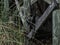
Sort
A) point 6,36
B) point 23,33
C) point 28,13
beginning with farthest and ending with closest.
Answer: point 28,13, point 23,33, point 6,36

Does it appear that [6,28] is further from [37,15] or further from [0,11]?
[37,15]

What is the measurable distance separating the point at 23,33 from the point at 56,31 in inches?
32.4

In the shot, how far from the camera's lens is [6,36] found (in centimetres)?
359

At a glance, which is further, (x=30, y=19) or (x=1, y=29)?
(x=30, y=19)

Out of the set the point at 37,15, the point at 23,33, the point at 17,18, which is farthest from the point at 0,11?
the point at 37,15

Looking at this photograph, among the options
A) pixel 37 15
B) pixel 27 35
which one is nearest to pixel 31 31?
pixel 27 35

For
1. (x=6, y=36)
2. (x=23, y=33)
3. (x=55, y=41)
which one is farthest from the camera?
(x=23, y=33)

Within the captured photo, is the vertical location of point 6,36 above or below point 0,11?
below

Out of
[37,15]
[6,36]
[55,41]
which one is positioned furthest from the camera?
[37,15]

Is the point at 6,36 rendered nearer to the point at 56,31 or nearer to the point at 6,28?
the point at 6,28

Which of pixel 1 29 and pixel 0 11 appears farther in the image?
pixel 0 11

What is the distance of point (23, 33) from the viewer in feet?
13.1

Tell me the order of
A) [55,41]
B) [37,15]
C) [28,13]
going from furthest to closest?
[37,15] → [28,13] → [55,41]

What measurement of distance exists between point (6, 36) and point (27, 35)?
67 centimetres
